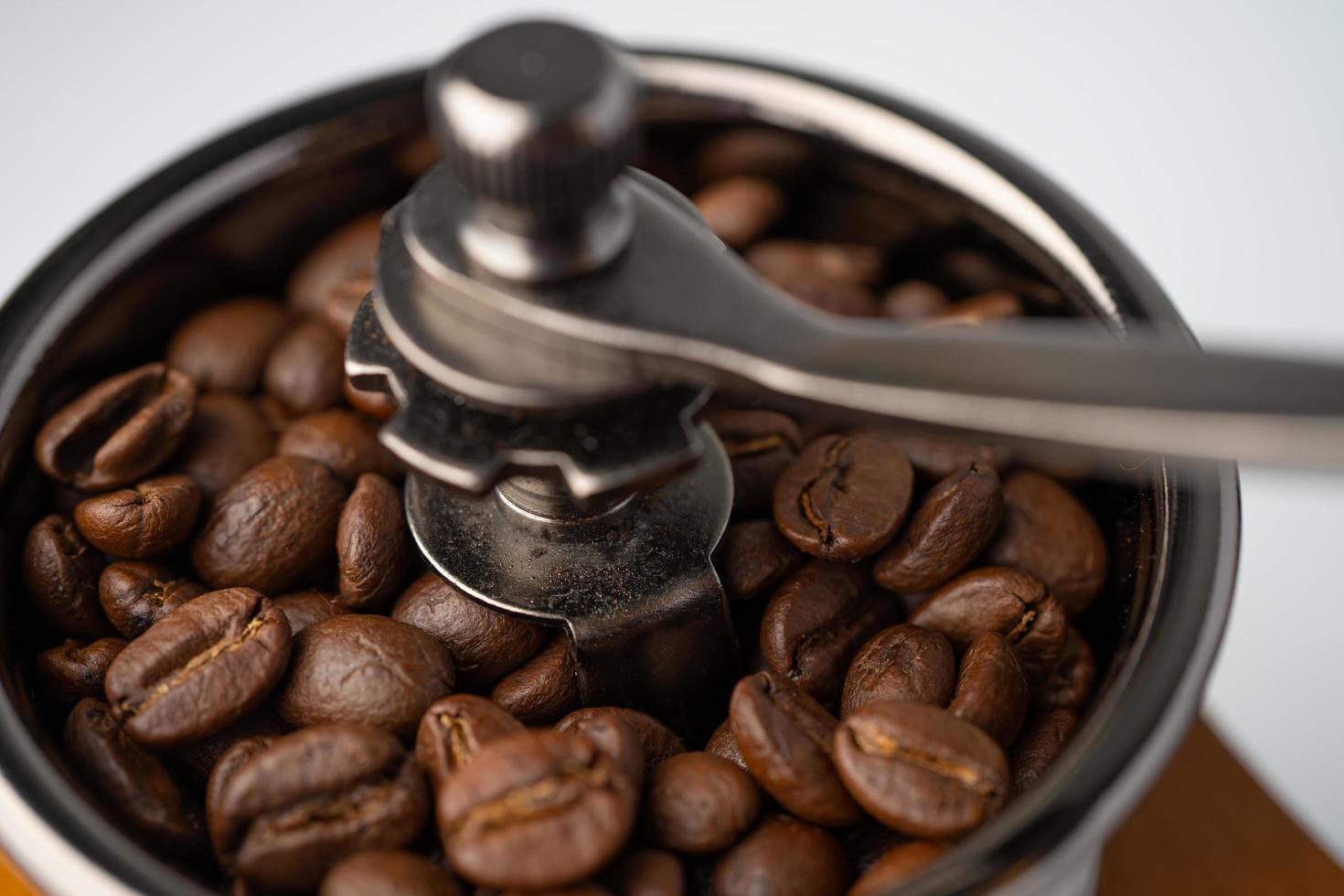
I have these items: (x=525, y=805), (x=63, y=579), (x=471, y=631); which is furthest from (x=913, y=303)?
(x=63, y=579)

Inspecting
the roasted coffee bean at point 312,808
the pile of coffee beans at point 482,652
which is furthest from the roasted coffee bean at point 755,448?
the roasted coffee bean at point 312,808

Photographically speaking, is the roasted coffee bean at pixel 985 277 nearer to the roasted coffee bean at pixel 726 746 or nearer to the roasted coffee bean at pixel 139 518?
the roasted coffee bean at pixel 726 746

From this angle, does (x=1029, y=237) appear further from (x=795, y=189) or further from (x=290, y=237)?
(x=290, y=237)

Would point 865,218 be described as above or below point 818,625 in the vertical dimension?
above

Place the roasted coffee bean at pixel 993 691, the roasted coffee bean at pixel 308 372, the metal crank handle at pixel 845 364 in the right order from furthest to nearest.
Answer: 1. the roasted coffee bean at pixel 308 372
2. the roasted coffee bean at pixel 993 691
3. the metal crank handle at pixel 845 364

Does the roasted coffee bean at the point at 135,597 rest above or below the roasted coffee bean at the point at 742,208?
below

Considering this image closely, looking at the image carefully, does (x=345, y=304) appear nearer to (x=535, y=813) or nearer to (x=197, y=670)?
(x=197, y=670)
